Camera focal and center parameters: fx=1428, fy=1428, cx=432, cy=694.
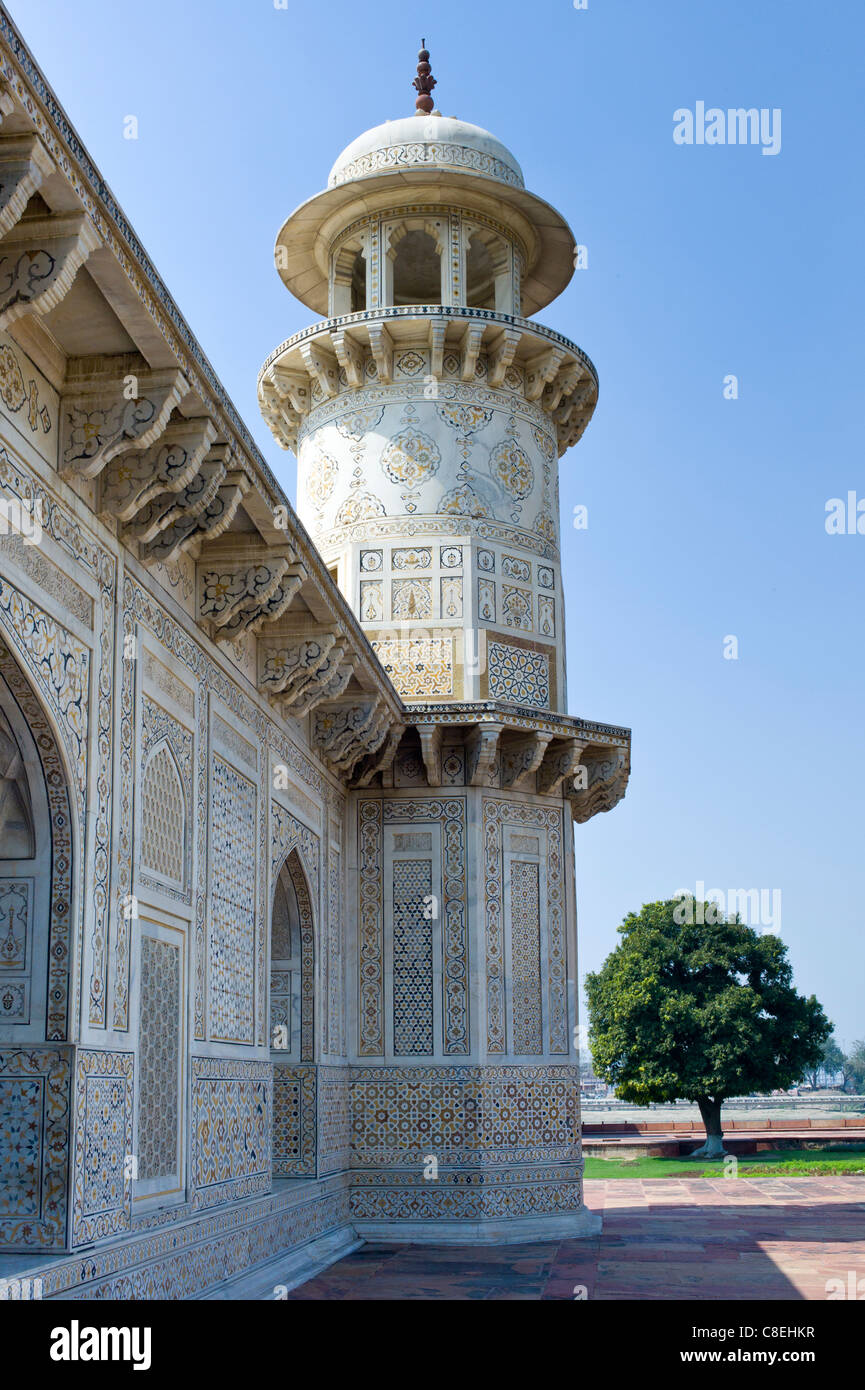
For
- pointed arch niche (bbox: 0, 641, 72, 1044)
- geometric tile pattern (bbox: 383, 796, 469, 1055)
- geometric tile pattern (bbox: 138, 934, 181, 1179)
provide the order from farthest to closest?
1. geometric tile pattern (bbox: 383, 796, 469, 1055)
2. geometric tile pattern (bbox: 138, 934, 181, 1179)
3. pointed arch niche (bbox: 0, 641, 72, 1044)

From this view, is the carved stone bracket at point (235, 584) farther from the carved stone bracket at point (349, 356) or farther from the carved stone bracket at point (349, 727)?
the carved stone bracket at point (349, 356)

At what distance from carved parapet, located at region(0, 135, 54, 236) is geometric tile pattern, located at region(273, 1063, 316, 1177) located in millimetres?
7834

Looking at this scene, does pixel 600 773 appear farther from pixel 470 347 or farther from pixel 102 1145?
pixel 102 1145

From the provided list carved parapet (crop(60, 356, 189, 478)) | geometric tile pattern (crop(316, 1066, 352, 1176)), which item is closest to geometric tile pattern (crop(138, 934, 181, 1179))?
carved parapet (crop(60, 356, 189, 478))

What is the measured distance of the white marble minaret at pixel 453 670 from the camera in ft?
41.0

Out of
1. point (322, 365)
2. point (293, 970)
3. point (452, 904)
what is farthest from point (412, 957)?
point (322, 365)

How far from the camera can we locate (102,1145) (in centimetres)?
640

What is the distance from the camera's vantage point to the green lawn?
72.9 ft

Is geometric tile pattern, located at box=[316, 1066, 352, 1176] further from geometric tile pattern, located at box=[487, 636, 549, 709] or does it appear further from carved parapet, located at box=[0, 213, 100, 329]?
carved parapet, located at box=[0, 213, 100, 329]

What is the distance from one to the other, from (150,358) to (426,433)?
7.39 m

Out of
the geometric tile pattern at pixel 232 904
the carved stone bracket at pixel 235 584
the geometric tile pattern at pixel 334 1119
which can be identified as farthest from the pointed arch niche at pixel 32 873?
the geometric tile pattern at pixel 334 1119

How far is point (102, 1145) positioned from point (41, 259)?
150 inches

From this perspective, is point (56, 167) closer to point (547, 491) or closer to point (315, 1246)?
point (315, 1246)
